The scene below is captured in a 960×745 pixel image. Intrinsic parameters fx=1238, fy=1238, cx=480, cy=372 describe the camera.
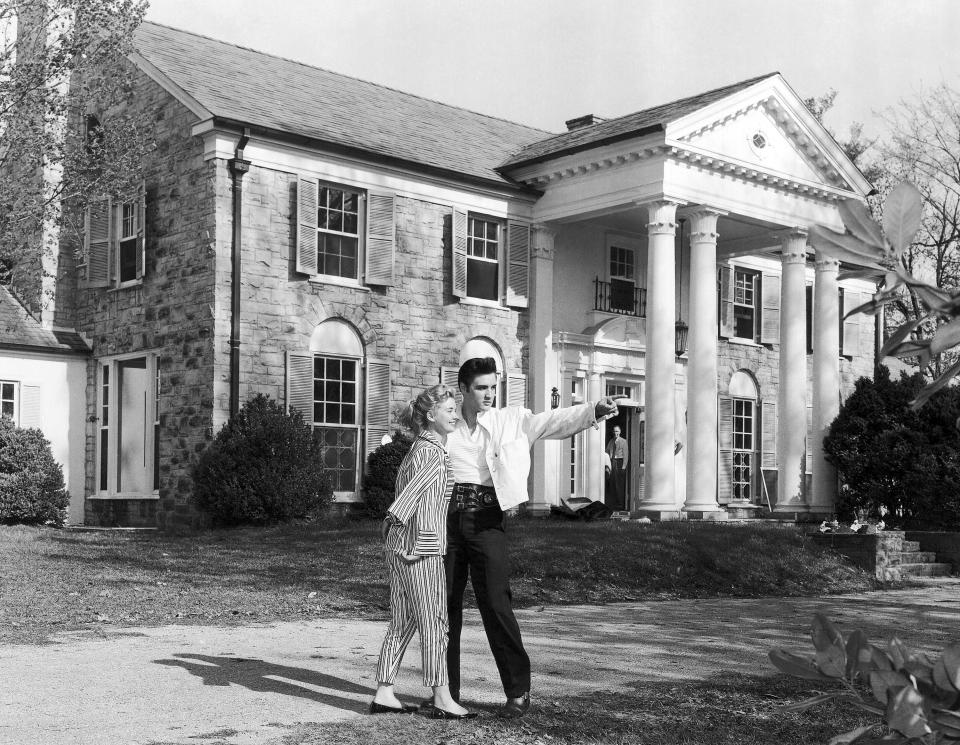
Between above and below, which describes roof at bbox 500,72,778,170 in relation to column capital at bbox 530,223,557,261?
above

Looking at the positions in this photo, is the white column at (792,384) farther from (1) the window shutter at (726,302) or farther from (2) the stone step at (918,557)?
(2) the stone step at (918,557)

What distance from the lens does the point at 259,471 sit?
59.3ft

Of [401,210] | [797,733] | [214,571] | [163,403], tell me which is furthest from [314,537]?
[797,733]

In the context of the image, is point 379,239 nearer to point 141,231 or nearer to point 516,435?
point 141,231

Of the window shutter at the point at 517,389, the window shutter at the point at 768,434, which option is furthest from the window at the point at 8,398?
the window shutter at the point at 768,434

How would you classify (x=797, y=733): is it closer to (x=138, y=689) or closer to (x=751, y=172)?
(x=138, y=689)

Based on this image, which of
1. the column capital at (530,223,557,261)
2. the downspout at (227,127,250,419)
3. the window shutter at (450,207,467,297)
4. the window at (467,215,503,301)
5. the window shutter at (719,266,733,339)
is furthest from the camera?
the window shutter at (719,266,733,339)

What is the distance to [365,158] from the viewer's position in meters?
20.6

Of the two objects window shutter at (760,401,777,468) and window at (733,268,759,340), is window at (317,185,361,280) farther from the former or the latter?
window shutter at (760,401,777,468)

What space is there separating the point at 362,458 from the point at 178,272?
166 inches

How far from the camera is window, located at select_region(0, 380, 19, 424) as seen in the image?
20.4 metres

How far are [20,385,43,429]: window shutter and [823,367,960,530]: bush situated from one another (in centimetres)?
1346

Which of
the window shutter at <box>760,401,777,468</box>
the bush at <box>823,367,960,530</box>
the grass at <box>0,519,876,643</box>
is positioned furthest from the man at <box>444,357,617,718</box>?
the window shutter at <box>760,401,777,468</box>

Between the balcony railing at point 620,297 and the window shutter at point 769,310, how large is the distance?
3.74 meters
